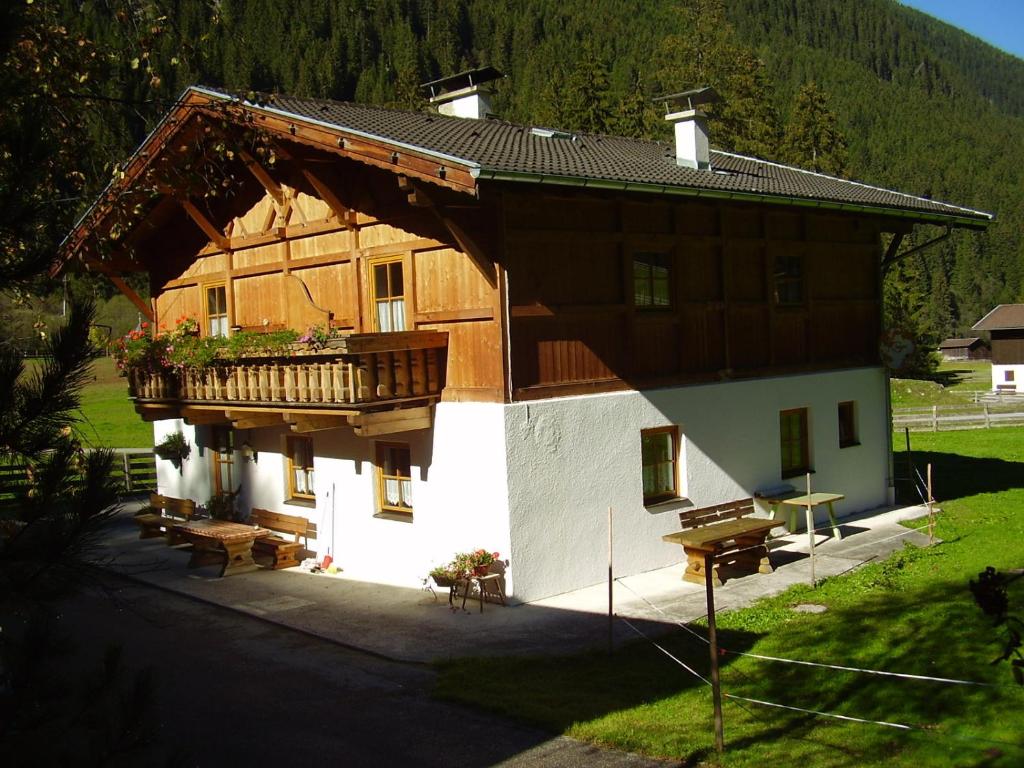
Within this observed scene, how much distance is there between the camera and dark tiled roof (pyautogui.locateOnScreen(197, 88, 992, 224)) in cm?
1177

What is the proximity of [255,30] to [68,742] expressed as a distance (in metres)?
104

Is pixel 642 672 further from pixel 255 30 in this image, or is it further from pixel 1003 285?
pixel 1003 285

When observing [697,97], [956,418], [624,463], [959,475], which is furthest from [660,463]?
[956,418]

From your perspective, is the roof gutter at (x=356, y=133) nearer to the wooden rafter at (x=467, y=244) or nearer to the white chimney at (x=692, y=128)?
the wooden rafter at (x=467, y=244)

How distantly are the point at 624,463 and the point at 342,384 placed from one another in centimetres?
392

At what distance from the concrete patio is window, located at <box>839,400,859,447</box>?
2361mm

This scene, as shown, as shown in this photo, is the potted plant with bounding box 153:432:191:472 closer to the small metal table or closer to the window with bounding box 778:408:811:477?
the small metal table

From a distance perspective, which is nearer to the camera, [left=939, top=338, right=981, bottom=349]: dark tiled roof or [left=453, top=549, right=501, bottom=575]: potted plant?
[left=453, top=549, right=501, bottom=575]: potted plant

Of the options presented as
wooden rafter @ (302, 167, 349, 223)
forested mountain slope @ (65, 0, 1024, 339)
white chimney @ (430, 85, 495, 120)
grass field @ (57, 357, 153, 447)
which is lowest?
grass field @ (57, 357, 153, 447)

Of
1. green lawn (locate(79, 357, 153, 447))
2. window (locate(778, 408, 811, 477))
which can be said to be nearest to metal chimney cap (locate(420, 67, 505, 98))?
window (locate(778, 408, 811, 477))

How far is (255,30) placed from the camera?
323 feet

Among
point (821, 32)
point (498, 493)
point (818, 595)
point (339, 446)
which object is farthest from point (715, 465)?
point (821, 32)

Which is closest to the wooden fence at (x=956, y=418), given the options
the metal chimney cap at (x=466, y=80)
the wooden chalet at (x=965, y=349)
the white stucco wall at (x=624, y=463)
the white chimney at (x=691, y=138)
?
the white stucco wall at (x=624, y=463)

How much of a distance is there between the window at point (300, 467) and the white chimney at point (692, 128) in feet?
25.3
